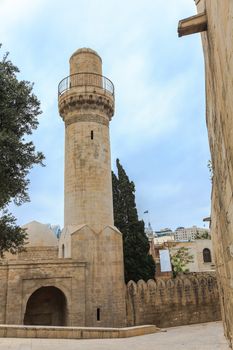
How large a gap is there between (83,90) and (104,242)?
8.69m

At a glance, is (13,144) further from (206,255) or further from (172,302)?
(206,255)

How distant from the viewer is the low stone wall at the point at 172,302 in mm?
16562

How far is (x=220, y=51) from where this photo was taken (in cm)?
319

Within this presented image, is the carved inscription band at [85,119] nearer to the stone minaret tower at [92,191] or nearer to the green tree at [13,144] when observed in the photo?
the stone minaret tower at [92,191]

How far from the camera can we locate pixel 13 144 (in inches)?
306

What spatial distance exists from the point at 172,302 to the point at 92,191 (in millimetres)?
7276

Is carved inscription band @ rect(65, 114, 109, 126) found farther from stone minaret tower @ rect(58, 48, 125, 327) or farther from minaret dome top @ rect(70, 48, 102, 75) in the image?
minaret dome top @ rect(70, 48, 102, 75)

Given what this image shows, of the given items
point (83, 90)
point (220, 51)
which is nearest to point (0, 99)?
point (220, 51)

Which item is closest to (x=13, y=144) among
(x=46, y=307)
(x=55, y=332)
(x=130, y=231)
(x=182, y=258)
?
(x=55, y=332)

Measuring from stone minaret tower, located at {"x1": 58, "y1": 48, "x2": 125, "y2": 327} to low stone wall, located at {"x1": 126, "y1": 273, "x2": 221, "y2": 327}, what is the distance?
798 mm

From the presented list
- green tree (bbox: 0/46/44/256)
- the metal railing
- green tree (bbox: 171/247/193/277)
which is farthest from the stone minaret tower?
→ green tree (bbox: 171/247/193/277)

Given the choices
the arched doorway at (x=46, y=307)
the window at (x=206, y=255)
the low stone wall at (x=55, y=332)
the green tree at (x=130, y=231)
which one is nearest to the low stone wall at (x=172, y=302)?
the arched doorway at (x=46, y=307)

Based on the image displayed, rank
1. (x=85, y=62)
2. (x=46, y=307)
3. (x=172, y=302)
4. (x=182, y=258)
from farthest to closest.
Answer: (x=182, y=258), (x=85, y=62), (x=172, y=302), (x=46, y=307)

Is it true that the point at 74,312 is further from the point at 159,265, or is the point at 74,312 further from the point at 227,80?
the point at 159,265
